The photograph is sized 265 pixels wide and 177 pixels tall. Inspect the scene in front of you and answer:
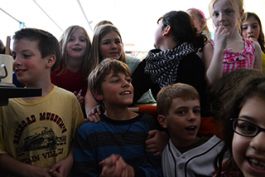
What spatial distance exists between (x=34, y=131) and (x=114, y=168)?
0.38 metres

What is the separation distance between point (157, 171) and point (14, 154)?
1.93 feet

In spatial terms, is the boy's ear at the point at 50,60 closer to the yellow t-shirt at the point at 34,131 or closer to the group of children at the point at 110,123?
the group of children at the point at 110,123

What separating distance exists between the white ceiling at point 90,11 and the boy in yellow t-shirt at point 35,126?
3024 millimetres

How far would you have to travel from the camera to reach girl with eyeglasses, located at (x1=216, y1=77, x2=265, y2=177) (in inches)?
29.7

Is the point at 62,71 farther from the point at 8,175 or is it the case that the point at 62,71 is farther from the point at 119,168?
the point at 119,168

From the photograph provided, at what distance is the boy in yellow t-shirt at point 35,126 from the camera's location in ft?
4.17

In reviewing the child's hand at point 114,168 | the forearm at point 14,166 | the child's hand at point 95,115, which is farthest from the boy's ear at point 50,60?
the child's hand at point 114,168

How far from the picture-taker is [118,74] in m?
1.41

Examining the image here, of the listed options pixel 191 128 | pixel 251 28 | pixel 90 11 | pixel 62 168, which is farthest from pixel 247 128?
pixel 90 11

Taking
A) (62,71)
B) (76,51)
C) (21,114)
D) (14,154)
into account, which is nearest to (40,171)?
(14,154)

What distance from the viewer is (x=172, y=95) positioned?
1.34 meters

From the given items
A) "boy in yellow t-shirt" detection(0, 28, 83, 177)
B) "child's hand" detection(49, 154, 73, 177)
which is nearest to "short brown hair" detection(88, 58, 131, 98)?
"boy in yellow t-shirt" detection(0, 28, 83, 177)

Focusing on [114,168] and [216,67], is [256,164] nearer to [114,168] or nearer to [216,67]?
[114,168]

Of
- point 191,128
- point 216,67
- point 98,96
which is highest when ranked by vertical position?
point 216,67
